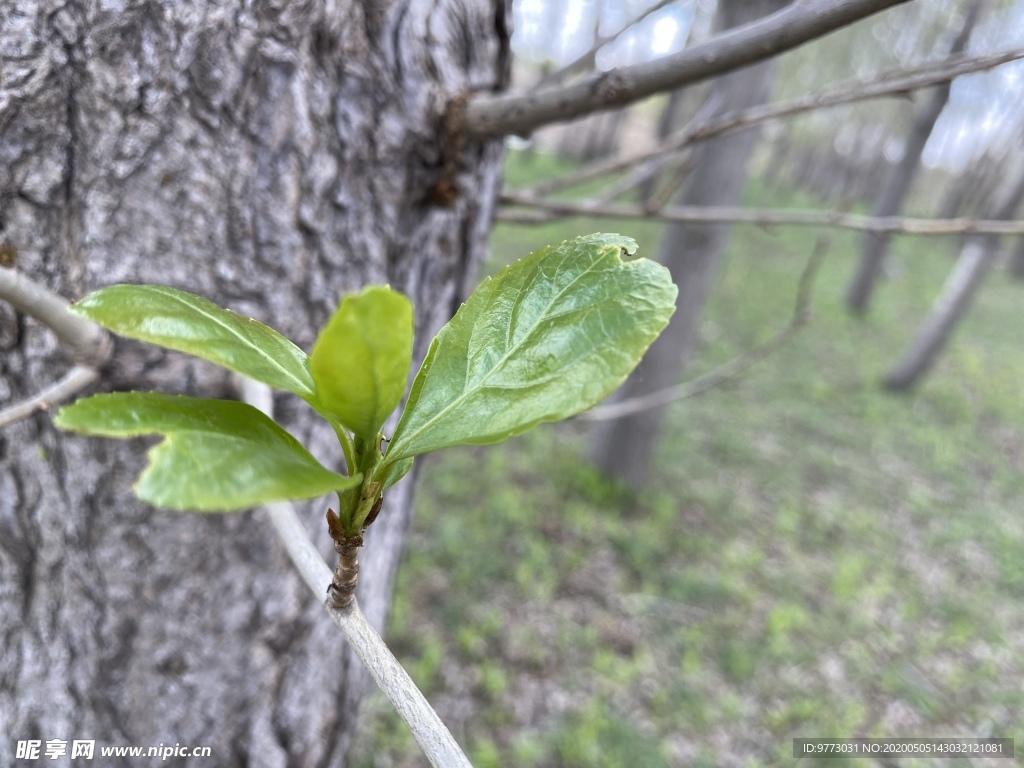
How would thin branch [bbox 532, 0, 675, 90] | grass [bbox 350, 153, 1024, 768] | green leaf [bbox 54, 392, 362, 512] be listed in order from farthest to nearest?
1. grass [bbox 350, 153, 1024, 768]
2. thin branch [bbox 532, 0, 675, 90]
3. green leaf [bbox 54, 392, 362, 512]

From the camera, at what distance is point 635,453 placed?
4.65m

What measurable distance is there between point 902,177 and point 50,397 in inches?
443

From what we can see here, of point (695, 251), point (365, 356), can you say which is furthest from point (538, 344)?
point (695, 251)

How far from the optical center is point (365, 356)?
1.23ft

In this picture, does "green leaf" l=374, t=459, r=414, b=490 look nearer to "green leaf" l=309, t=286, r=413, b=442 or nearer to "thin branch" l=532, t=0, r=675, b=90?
"green leaf" l=309, t=286, r=413, b=442

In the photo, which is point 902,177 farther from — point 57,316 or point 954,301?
point 57,316

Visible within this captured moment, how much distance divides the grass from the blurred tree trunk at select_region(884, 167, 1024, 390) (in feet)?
3.11

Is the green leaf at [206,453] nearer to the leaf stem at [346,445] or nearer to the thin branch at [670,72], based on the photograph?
the leaf stem at [346,445]

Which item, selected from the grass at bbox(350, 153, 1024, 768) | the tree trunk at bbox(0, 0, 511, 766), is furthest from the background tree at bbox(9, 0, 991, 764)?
the grass at bbox(350, 153, 1024, 768)

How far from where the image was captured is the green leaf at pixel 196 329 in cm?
42

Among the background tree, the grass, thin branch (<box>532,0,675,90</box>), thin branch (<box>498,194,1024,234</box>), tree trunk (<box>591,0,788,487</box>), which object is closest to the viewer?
the background tree

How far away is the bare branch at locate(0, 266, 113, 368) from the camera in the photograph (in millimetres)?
653

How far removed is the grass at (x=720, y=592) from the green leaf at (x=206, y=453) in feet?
8.69

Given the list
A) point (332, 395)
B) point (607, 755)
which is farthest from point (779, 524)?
point (332, 395)
